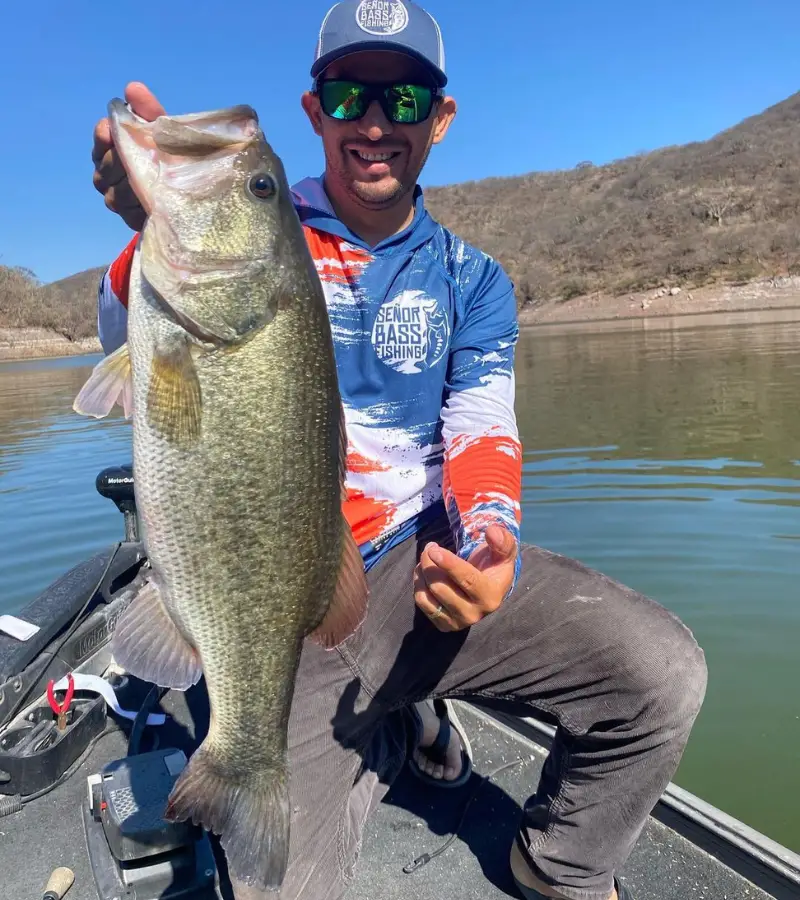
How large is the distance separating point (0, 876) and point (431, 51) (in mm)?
3428

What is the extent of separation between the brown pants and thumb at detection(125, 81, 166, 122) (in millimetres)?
1675

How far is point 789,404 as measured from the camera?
564 inches

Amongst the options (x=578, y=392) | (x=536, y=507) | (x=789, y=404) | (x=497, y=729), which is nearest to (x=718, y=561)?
(x=536, y=507)

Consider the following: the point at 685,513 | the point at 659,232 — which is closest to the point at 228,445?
the point at 685,513

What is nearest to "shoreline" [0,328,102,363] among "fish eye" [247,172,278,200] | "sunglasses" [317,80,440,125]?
"sunglasses" [317,80,440,125]

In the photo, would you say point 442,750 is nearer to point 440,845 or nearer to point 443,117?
point 440,845

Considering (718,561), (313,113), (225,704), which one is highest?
(313,113)

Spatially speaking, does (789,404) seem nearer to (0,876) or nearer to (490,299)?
(490,299)

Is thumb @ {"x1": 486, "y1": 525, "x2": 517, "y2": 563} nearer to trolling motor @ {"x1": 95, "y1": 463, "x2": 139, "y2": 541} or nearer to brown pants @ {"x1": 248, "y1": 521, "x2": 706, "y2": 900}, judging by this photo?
brown pants @ {"x1": 248, "y1": 521, "x2": 706, "y2": 900}

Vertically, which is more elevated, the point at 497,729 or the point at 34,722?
the point at 34,722

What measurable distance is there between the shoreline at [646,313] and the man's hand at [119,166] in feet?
132

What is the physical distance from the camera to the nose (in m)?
2.77

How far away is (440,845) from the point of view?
3062 mm

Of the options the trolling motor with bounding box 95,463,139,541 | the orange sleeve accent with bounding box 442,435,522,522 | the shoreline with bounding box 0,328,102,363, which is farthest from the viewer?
the shoreline with bounding box 0,328,102,363
